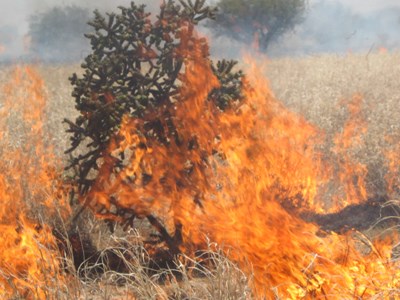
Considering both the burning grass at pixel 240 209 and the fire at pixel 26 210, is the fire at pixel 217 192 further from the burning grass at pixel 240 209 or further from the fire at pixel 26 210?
the fire at pixel 26 210

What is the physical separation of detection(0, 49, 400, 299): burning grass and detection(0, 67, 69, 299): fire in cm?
2

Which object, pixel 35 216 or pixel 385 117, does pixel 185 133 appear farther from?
pixel 385 117

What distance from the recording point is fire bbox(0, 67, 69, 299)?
3387 millimetres

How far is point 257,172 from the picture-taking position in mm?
5012

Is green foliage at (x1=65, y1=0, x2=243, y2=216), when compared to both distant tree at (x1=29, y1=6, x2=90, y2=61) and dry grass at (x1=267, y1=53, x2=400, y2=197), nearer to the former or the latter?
dry grass at (x1=267, y1=53, x2=400, y2=197)

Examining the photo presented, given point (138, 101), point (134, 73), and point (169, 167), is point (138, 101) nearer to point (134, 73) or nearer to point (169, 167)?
point (134, 73)

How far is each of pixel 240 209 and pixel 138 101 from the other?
1518 mm

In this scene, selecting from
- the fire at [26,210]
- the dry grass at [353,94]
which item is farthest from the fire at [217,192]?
the dry grass at [353,94]

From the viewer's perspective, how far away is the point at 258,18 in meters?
38.1

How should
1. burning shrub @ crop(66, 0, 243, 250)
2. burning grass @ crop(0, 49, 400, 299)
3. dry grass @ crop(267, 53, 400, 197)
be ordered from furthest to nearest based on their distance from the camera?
1. dry grass @ crop(267, 53, 400, 197)
2. burning shrub @ crop(66, 0, 243, 250)
3. burning grass @ crop(0, 49, 400, 299)

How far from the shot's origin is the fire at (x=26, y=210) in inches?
133

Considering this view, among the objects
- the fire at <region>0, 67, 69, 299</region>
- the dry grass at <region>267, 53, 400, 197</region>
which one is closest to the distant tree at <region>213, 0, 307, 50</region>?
the dry grass at <region>267, 53, 400, 197</region>

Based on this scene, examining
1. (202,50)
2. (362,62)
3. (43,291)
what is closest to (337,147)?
(202,50)

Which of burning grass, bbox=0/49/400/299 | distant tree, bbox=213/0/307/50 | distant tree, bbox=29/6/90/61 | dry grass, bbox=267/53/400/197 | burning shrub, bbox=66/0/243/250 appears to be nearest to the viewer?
burning grass, bbox=0/49/400/299
